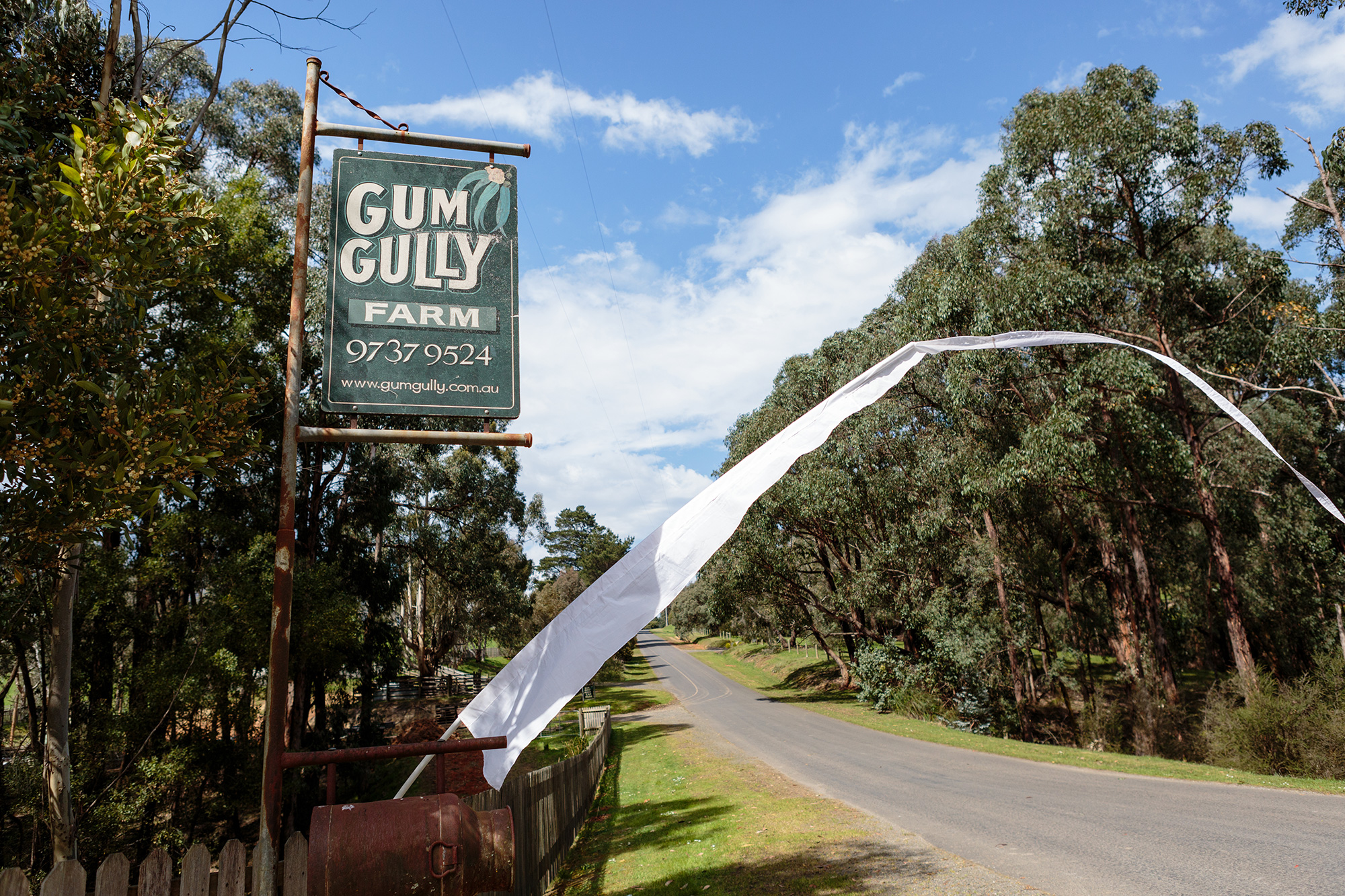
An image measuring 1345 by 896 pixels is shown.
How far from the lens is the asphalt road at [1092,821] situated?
5922mm

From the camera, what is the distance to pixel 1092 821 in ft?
27.1

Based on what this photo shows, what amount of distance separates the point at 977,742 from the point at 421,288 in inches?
716

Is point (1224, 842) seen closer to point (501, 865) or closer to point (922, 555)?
point (501, 865)

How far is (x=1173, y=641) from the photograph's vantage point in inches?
1110

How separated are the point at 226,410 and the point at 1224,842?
370 inches

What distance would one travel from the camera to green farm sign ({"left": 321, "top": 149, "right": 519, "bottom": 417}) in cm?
310

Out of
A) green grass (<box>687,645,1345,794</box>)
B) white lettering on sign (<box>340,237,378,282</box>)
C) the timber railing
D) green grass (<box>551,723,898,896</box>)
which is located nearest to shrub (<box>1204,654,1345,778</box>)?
green grass (<box>687,645,1345,794</box>)

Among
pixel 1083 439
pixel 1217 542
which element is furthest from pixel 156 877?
pixel 1217 542

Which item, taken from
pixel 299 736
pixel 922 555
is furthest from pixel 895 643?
pixel 299 736

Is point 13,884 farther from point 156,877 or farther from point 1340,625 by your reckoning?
point 1340,625

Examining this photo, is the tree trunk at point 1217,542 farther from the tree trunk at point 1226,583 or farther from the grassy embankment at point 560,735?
the grassy embankment at point 560,735

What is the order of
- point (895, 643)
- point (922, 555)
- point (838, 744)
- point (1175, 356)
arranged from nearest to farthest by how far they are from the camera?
point (838, 744) → point (1175, 356) → point (922, 555) → point (895, 643)

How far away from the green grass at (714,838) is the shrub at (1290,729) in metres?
9.09

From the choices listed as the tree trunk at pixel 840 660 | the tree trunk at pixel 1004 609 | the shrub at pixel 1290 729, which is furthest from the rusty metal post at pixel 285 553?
the tree trunk at pixel 840 660
